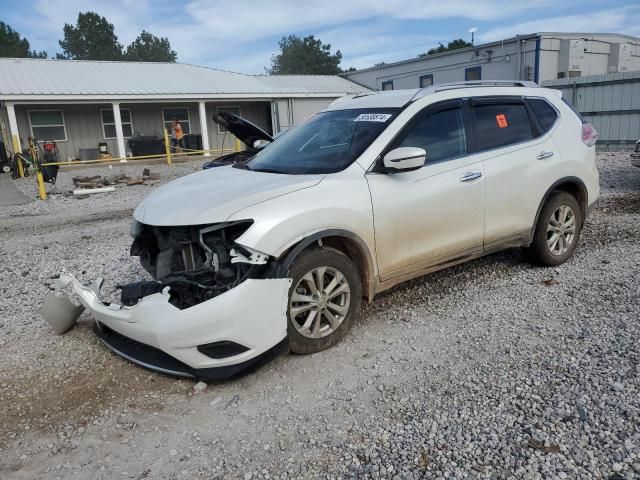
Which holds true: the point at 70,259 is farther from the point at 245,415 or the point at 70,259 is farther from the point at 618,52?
the point at 618,52

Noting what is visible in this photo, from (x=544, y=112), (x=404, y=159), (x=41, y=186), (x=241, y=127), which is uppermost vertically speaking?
(x=241, y=127)

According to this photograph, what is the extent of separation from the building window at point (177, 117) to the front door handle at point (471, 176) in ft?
73.4

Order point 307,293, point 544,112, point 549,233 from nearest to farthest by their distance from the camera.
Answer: point 307,293 < point 544,112 < point 549,233

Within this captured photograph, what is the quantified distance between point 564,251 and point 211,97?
815 inches

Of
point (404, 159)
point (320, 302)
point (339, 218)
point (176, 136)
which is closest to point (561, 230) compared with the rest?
point (404, 159)

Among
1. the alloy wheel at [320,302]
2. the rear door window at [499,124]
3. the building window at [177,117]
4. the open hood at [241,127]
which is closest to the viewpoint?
the alloy wheel at [320,302]

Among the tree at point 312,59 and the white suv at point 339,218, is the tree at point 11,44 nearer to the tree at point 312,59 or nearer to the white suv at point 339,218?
the tree at point 312,59

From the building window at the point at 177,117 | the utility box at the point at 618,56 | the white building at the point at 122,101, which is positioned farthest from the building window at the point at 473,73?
the building window at the point at 177,117

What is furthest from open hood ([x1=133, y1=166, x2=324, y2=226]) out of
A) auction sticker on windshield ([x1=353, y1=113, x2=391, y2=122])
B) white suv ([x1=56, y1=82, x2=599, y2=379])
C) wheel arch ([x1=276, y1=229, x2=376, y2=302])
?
auction sticker on windshield ([x1=353, y1=113, x2=391, y2=122])

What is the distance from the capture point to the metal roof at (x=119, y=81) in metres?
20.3

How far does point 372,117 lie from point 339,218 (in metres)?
1.16

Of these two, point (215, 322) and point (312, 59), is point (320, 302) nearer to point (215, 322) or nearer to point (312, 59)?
point (215, 322)

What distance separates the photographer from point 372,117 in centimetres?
424

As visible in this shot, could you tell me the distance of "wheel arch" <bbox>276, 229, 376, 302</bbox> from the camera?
10.7ft
